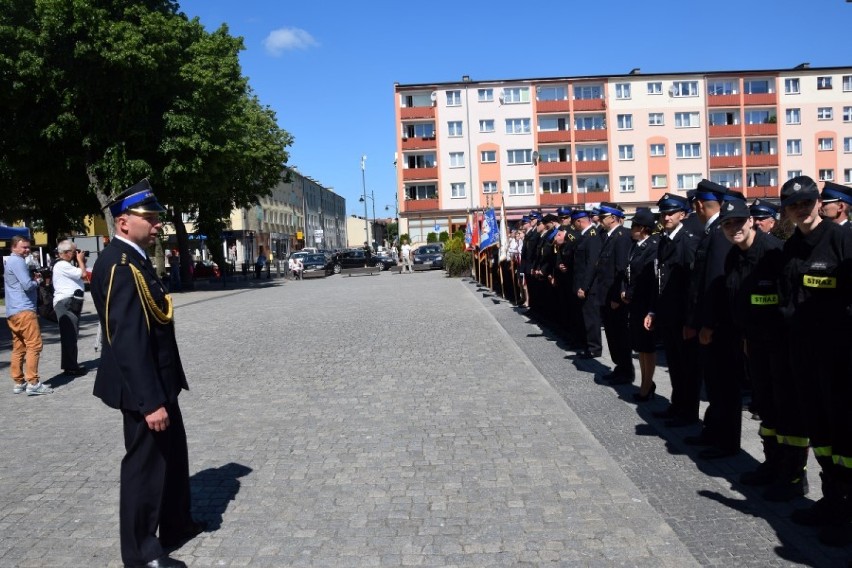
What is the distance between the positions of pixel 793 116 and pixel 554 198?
23.1 metres

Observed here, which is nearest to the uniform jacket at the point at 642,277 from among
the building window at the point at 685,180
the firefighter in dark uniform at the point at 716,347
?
the firefighter in dark uniform at the point at 716,347

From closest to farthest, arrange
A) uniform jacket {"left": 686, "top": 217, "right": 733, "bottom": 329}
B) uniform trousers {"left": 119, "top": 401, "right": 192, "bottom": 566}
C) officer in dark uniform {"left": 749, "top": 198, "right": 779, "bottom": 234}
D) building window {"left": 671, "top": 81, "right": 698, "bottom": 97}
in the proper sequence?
uniform trousers {"left": 119, "top": 401, "right": 192, "bottom": 566}, uniform jacket {"left": 686, "top": 217, "right": 733, "bottom": 329}, officer in dark uniform {"left": 749, "top": 198, "right": 779, "bottom": 234}, building window {"left": 671, "top": 81, "right": 698, "bottom": 97}

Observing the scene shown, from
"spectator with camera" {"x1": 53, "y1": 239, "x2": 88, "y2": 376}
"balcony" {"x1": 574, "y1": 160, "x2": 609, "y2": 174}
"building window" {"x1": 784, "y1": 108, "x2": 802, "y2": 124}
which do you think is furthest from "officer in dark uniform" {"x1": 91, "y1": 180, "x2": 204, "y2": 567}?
"building window" {"x1": 784, "y1": 108, "x2": 802, "y2": 124}

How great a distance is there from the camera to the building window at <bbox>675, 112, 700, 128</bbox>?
251ft

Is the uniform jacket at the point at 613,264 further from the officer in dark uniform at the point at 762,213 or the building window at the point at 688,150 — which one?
the building window at the point at 688,150

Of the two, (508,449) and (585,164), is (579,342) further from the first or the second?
(585,164)

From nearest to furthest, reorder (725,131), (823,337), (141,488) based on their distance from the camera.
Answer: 1. (141,488)
2. (823,337)
3. (725,131)

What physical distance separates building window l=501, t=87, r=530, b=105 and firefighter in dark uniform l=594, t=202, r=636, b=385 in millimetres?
68955

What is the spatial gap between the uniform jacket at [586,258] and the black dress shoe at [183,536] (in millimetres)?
6904

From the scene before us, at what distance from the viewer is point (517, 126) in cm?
7706

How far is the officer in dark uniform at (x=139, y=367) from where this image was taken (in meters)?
4.34

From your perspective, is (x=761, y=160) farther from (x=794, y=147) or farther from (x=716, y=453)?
(x=716, y=453)

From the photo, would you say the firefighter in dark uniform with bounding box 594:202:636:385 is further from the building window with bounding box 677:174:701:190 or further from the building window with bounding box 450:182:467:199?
the building window with bounding box 677:174:701:190

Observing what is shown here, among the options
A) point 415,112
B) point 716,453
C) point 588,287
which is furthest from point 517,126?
point 716,453
